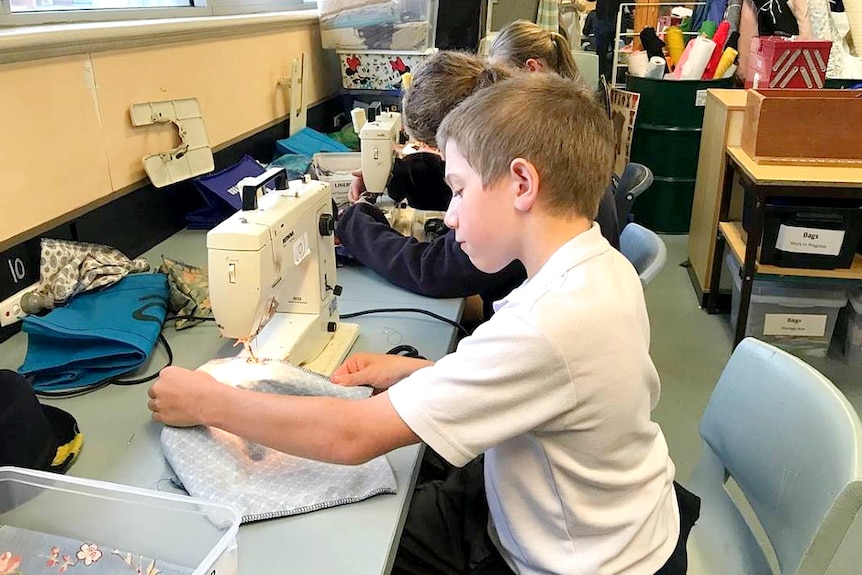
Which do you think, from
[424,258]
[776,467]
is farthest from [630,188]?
[776,467]

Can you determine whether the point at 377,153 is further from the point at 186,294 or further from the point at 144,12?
the point at 144,12

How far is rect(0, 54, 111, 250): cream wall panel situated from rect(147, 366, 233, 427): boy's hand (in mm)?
602

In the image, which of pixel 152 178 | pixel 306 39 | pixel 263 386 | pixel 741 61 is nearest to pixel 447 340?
pixel 263 386

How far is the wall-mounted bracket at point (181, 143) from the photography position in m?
1.77

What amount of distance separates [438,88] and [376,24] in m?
1.39

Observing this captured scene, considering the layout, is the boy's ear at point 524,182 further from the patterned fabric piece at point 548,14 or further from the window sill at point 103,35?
the patterned fabric piece at point 548,14

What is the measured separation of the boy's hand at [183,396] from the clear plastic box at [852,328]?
2.46m

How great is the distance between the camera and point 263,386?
1045 mm

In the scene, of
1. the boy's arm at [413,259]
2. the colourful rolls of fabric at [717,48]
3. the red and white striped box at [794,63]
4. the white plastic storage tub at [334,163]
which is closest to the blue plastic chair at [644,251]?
the boy's arm at [413,259]

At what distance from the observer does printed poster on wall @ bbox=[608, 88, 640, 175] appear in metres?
3.87

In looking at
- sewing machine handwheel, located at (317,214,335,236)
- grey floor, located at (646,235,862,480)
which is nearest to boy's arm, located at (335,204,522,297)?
sewing machine handwheel, located at (317,214,335,236)

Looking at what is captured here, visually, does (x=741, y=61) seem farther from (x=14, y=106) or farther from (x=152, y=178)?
(x=14, y=106)

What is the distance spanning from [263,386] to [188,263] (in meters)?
0.74

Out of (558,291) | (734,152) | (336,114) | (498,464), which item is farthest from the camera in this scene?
(336,114)
